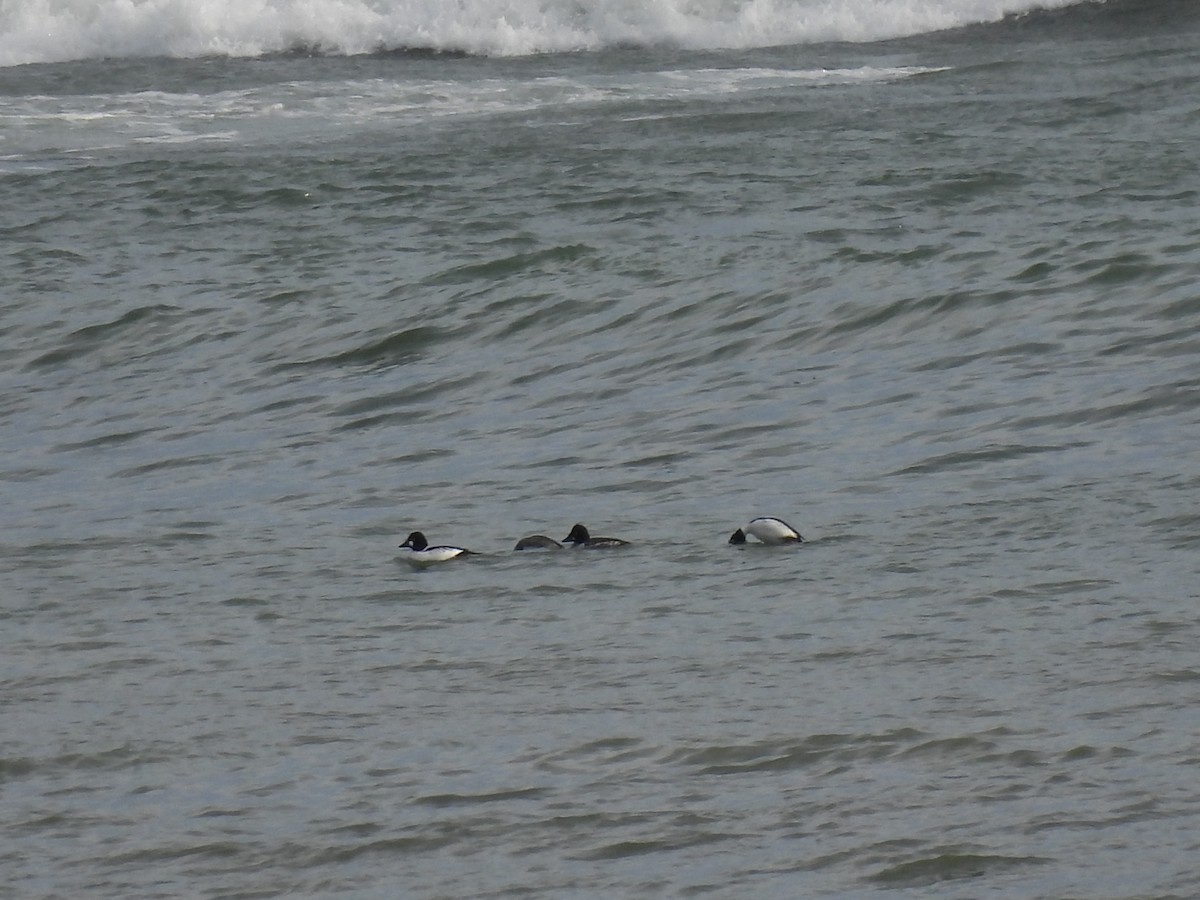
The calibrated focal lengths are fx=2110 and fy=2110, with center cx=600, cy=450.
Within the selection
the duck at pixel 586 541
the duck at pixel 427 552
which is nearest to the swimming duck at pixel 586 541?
the duck at pixel 586 541

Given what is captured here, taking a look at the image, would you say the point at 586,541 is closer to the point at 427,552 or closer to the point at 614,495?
the point at 427,552

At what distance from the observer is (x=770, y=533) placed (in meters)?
8.40

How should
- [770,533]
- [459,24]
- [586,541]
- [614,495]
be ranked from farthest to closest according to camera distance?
1. [459,24]
2. [614,495]
3. [586,541]
4. [770,533]

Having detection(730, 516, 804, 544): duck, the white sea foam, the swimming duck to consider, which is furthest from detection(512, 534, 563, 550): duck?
the white sea foam

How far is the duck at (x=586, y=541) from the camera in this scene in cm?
866

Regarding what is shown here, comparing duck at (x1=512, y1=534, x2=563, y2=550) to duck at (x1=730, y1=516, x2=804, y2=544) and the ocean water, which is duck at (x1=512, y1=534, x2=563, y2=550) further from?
duck at (x1=730, y1=516, x2=804, y2=544)

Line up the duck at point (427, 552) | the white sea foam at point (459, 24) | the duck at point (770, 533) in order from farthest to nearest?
the white sea foam at point (459, 24) < the duck at point (427, 552) < the duck at point (770, 533)

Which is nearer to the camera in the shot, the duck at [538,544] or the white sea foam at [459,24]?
the duck at [538,544]

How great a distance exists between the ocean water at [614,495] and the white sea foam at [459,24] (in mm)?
7041

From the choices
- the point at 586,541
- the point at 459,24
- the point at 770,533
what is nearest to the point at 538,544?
the point at 586,541

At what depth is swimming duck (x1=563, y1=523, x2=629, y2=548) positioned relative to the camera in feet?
28.4

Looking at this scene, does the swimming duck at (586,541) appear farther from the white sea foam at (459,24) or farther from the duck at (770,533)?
the white sea foam at (459,24)

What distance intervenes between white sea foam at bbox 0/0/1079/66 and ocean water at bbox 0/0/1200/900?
7041 mm

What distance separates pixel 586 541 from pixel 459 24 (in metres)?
21.3
